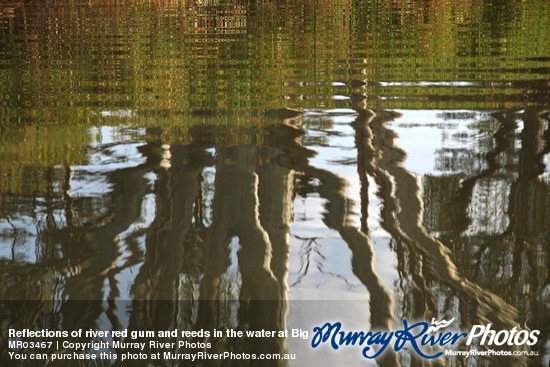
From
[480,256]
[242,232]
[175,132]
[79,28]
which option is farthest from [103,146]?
[79,28]

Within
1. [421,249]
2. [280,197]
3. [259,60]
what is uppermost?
[259,60]

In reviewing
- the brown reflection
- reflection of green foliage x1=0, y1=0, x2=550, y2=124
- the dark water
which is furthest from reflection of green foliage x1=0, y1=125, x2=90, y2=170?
the brown reflection

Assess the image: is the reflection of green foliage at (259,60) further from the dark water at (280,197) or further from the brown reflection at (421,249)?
the brown reflection at (421,249)

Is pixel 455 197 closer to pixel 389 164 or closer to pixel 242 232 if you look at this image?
pixel 389 164

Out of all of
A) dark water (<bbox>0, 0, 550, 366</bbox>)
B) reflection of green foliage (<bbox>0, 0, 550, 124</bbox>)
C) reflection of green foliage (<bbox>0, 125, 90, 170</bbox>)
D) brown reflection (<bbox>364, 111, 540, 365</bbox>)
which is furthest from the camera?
reflection of green foliage (<bbox>0, 0, 550, 124</bbox>)

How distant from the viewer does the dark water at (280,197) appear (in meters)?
3.97

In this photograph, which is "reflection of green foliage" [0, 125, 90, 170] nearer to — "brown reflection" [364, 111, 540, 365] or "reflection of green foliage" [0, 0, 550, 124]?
"reflection of green foliage" [0, 0, 550, 124]

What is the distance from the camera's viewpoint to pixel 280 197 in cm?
533

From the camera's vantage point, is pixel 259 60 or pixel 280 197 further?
pixel 259 60

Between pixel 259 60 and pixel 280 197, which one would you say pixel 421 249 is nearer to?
pixel 280 197

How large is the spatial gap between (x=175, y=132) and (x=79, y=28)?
38.1ft

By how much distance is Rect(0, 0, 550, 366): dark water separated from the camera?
3.97 m

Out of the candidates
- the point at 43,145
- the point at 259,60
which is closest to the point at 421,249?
the point at 43,145

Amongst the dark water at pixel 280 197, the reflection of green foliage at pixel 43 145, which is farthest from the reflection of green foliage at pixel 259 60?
the reflection of green foliage at pixel 43 145
